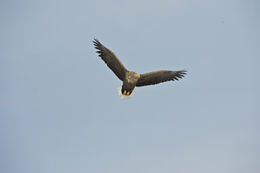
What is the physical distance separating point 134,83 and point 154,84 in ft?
3.45

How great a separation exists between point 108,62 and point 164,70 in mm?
1930

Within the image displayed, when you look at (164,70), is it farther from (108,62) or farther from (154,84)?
(108,62)

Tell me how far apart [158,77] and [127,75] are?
1287 millimetres

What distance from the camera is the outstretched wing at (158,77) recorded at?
18734 mm

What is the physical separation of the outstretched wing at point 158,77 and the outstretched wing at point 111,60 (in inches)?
27.2

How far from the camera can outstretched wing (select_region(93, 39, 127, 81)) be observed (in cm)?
1833

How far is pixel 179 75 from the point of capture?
19.3 m

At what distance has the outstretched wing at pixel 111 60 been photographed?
1833cm

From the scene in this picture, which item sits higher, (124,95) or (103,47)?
(103,47)

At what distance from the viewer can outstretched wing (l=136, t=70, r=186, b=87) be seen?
61.5 feet

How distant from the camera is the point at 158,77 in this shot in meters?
19.0

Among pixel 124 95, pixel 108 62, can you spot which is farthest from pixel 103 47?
pixel 124 95

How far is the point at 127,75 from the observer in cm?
1825

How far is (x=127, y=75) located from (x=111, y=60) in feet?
2.48
